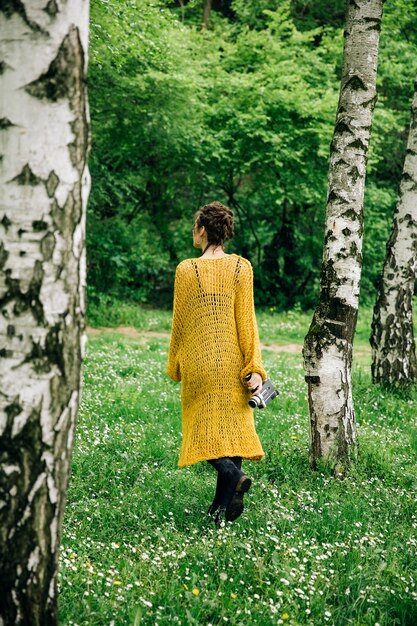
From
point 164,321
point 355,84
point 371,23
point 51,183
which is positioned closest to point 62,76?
point 51,183

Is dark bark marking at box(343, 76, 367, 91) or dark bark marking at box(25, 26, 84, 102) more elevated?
dark bark marking at box(343, 76, 367, 91)

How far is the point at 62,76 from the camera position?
2.33 m

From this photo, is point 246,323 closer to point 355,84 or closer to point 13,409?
point 13,409

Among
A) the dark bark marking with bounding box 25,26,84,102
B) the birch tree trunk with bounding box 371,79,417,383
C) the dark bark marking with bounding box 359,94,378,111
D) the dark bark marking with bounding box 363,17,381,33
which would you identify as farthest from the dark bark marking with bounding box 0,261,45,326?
the birch tree trunk with bounding box 371,79,417,383

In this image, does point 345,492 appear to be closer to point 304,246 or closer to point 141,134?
point 141,134

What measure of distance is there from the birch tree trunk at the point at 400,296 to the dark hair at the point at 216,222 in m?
4.64

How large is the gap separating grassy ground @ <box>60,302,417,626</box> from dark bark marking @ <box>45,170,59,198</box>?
2.04 m

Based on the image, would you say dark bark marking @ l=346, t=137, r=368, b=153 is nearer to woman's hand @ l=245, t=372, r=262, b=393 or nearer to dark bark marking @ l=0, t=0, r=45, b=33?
woman's hand @ l=245, t=372, r=262, b=393

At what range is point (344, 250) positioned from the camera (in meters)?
5.70

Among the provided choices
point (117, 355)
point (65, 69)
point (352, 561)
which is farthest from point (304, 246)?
point (65, 69)

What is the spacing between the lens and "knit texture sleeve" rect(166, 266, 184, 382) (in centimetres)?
471

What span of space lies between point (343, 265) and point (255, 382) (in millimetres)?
1676

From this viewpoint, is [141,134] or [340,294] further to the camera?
[141,134]

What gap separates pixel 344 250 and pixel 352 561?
2698mm
